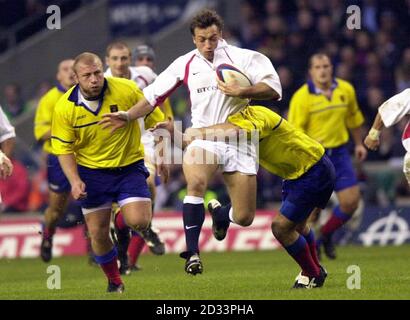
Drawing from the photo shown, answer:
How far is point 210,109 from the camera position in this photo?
1184 centimetres

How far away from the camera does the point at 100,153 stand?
465 inches

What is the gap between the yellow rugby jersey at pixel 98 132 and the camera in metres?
11.6

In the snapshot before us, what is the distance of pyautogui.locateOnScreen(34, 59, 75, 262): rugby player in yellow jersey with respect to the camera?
54.3 ft

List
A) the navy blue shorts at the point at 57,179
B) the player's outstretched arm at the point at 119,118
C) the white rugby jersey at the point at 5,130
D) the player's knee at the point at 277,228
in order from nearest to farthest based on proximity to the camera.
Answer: the player's outstretched arm at the point at 119,118
the player's knee at the point at 277,228
the white rugby jersey at the point at 5,130
the navy blue shorts at the point at 57,179

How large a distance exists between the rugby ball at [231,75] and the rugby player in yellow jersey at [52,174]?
16.6ft

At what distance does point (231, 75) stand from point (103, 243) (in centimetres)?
195

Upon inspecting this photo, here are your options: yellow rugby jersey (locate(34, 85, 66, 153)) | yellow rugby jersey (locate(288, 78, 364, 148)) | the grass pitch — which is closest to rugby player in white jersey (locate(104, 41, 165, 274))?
the grass pitch

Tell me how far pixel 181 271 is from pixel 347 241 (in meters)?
5.54

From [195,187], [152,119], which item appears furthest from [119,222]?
[195,187]

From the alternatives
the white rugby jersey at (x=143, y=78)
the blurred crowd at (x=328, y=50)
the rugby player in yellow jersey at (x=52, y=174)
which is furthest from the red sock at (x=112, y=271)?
the blurred crowd at (x=328, y=50)

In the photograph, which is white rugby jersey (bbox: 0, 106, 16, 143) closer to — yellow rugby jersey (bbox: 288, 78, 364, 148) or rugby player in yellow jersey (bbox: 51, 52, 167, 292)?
rugby player in yellow jersey (bbox: 51, 52, 167, 292)

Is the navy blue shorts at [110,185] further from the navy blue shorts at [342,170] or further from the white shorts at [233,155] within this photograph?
the navy blue shorts at [342,170]

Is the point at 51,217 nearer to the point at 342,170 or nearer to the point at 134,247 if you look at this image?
the point at 134,247
